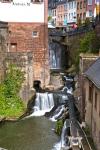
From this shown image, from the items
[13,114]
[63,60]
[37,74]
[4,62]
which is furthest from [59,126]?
[63,60]

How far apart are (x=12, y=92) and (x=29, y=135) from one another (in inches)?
263

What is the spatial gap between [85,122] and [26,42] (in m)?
15.4

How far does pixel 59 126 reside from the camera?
30.6 metres

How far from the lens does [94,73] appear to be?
2588cm

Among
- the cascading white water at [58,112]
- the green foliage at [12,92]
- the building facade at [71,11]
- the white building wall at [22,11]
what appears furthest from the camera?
the building facade at [71,11]

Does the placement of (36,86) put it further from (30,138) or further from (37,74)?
(30,138)

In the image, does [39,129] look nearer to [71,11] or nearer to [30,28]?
[30,28]

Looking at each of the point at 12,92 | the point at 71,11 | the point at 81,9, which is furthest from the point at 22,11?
the point at 71,11

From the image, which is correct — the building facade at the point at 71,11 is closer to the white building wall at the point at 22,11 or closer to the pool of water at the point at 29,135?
the white building wall at the point at 22,11

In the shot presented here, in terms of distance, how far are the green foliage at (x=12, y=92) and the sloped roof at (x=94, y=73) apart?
29.2 ft

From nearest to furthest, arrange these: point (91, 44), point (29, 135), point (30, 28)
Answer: point (29, 135)
point (91, 44)
point (30, 28)

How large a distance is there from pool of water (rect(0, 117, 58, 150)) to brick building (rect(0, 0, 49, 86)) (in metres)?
9.09

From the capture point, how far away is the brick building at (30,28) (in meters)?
41.8

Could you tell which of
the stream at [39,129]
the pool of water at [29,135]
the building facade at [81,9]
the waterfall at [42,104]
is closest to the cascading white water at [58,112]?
the stream at [39,129]
